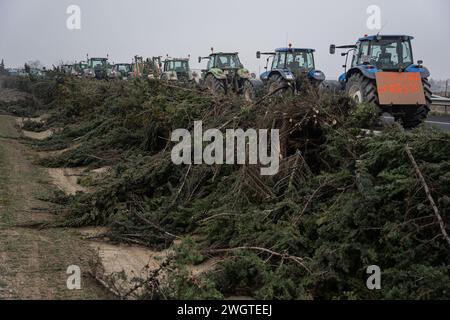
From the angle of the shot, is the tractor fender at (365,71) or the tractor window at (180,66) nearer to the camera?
the tractor fender at (365,71)

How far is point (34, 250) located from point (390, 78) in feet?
27.7

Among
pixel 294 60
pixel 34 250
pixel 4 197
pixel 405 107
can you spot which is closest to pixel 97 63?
pixel 294 60

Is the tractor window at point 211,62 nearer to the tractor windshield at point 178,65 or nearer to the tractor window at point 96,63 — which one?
the tractor windshield at point 178,65

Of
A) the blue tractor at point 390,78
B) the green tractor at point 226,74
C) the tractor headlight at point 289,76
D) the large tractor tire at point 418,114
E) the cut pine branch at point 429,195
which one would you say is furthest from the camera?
the green tractor at point 226,74

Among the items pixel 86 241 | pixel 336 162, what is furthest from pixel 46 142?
pixel 336 162

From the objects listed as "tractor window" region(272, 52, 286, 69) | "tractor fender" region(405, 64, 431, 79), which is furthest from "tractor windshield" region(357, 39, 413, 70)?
"tractor window" region(272, 52, 286, 69)

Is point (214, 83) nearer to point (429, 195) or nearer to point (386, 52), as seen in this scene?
point (386, 52)

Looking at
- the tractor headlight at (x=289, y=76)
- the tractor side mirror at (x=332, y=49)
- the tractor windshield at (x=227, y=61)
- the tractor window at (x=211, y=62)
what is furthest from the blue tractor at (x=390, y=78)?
the tractor window at (x=211, y=62)

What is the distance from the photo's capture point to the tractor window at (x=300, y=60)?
16859mm

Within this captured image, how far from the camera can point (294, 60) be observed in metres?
16.9

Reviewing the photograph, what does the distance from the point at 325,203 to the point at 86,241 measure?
3164mm

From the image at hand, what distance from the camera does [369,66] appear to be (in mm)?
11914
